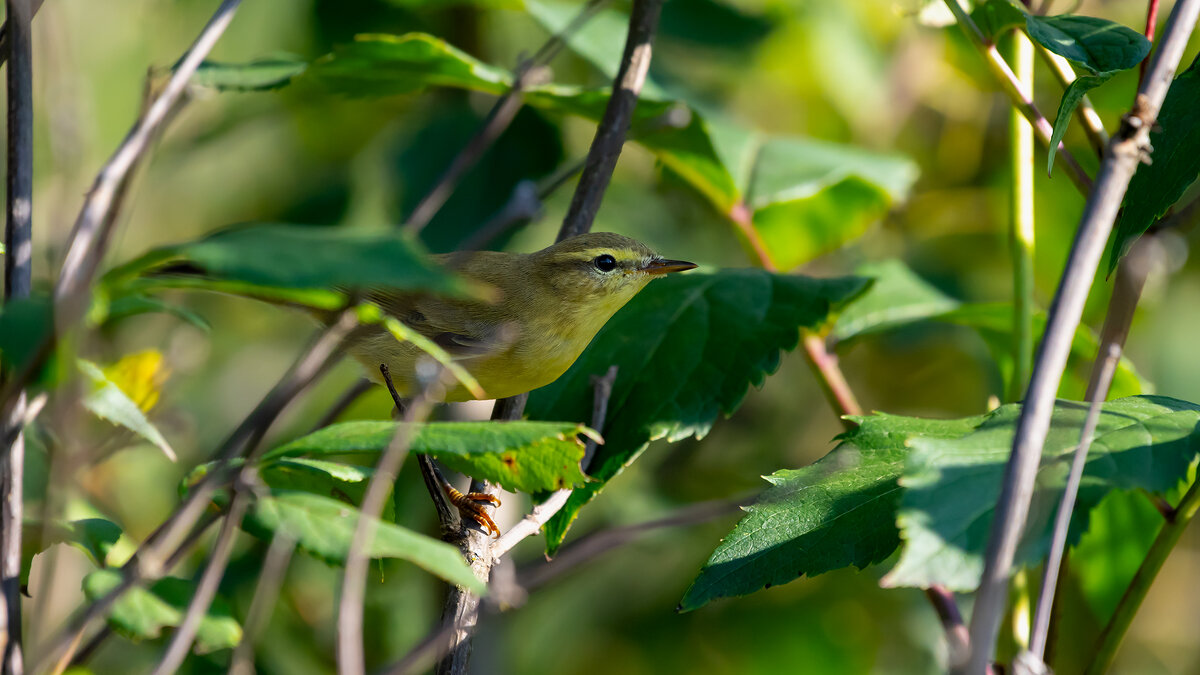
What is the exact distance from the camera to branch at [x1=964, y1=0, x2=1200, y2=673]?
0.77 meters

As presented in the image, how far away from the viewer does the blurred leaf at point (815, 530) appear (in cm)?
117

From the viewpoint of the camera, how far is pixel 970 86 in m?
3.59

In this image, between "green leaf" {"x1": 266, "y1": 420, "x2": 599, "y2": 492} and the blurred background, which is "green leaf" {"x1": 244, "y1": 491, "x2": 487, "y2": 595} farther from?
the blurred background

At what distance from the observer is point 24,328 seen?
2.25 ft

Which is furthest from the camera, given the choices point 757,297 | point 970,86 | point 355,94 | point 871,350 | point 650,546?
point 970,86

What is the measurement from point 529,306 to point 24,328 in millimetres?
1794

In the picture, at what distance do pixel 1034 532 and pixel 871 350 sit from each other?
241cm

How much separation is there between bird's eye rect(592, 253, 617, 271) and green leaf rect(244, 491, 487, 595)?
1737 mm

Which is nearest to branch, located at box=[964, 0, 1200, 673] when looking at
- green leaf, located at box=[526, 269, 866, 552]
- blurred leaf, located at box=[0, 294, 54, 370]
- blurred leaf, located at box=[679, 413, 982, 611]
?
blurred leaf, located at box=[679, 413, 982, 611]

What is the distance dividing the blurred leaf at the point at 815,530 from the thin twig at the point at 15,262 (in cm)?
70

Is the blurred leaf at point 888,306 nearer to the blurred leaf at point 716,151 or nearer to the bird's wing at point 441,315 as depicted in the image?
the blurred leaf at point 716,151

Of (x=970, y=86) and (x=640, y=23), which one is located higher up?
(x=640, y=23)

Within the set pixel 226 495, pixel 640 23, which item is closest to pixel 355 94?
A: pixel 640 23

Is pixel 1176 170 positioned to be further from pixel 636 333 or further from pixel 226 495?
pixel 226 495
